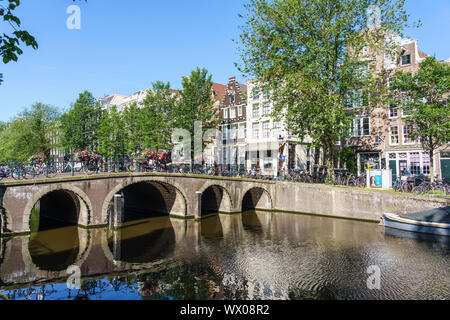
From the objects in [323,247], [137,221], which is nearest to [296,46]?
[323,247]

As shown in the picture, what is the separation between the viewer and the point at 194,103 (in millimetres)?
39688

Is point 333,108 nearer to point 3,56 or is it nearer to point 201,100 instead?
point 201,100

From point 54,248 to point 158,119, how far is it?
83.9 feet

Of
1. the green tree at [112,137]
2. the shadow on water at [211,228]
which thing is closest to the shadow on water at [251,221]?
the shadow on water at [211,228]

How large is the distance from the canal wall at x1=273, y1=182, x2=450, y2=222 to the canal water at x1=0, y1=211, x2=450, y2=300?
9.46 ft

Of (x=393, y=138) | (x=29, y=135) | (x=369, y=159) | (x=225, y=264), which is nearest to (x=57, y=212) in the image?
(x=225, y=264)

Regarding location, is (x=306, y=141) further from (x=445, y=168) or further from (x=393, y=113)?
(x=445, y=168)

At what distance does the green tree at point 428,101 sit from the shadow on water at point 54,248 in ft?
92.4

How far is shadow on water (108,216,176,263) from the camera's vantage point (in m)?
16.8

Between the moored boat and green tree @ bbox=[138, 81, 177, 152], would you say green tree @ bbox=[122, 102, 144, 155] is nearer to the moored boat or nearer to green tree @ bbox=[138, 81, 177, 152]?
green tree @ bbox=[138, 81, 177, 152]

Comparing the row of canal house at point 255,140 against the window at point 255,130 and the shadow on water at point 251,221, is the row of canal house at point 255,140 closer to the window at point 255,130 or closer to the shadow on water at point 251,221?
the window at point 255,130

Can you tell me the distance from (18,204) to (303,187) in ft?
75.8

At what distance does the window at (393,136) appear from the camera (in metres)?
34.0
